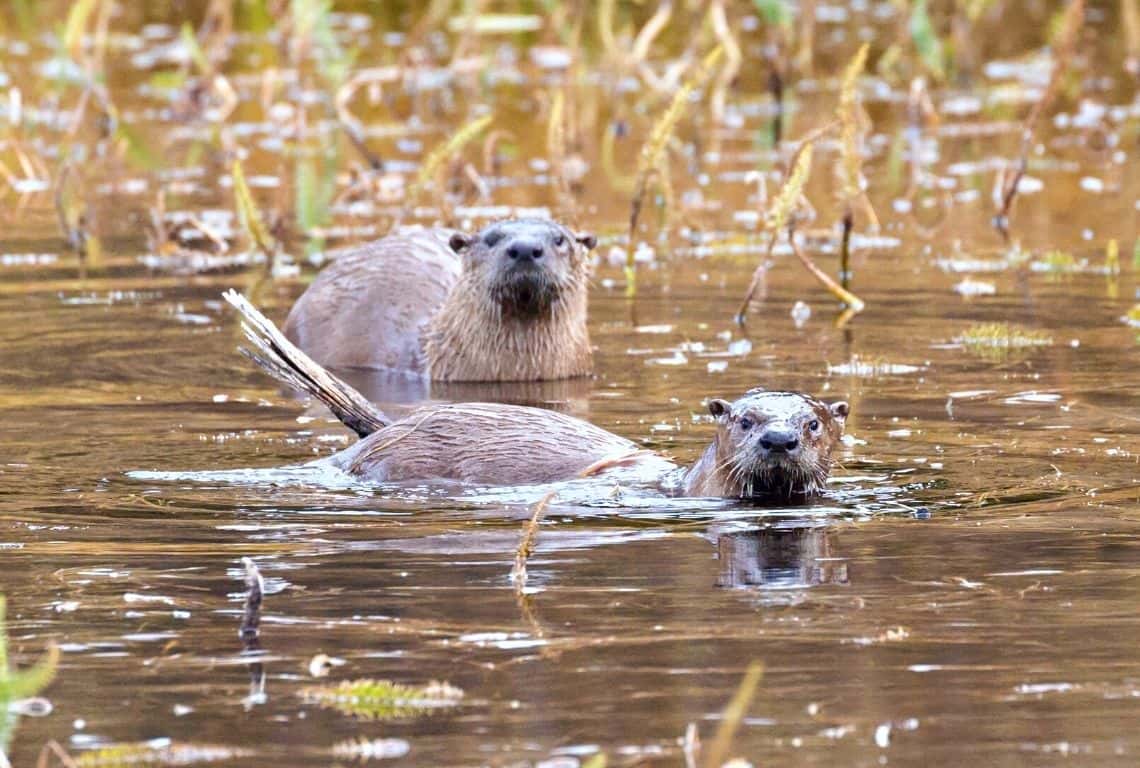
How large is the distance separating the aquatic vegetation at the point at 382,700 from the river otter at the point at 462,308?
4116 mm

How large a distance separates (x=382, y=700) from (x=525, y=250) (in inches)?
163

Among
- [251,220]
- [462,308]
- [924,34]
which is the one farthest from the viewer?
[924,34]

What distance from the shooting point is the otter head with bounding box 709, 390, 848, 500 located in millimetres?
5262

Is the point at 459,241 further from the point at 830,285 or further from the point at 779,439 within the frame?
the point at 779,439

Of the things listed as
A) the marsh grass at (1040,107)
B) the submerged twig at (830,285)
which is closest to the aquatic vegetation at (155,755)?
the submerged twig at (830,285)

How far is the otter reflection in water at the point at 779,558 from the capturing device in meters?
4.46

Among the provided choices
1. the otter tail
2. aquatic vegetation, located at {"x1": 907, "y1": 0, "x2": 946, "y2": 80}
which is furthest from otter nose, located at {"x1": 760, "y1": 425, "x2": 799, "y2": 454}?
aquatic vegetation, located at {"x1": 907, "y1": 0, "x2": 946, "y2": 80}

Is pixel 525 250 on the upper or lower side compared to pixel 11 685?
upper

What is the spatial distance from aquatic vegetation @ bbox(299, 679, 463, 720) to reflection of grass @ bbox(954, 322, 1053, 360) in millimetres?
4253

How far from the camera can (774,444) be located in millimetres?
5227

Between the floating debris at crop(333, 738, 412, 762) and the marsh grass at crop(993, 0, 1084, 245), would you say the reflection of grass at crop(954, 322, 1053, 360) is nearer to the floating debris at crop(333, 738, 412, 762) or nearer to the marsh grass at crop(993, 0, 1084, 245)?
the marsh grass at crop(993, 0, 1084, 245)

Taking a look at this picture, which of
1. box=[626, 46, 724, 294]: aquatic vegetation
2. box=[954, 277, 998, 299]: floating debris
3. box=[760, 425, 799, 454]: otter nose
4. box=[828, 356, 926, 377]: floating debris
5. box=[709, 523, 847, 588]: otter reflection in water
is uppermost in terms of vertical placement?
box=[626, 46, 724, 294]: aquatic vegetation

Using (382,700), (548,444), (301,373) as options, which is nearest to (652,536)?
(548,444)

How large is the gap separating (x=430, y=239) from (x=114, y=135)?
460 centimetres
